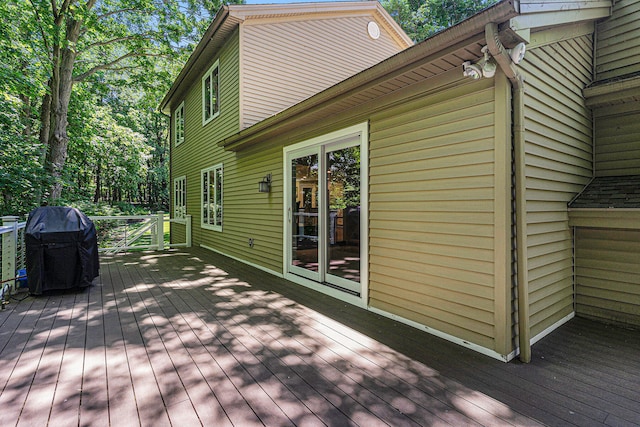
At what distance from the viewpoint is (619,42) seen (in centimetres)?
362

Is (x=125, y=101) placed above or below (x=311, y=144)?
above

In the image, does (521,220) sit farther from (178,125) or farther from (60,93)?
(178,125)

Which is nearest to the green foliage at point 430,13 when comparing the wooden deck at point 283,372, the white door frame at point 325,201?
the white door frame at point 325,201

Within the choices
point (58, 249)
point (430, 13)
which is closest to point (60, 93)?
point (58, 249)

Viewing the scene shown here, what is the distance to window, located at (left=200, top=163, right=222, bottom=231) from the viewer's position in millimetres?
8016

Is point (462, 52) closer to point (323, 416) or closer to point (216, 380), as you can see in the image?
point (323, 416)

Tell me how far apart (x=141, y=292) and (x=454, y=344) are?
3971 mm

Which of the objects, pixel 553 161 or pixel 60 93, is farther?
pixel 60 93

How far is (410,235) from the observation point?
10.6 feet

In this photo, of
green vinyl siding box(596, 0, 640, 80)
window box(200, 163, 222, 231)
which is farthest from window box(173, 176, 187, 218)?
green vinyl siding box(596, 0, 640, 80)

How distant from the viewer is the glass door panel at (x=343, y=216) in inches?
157

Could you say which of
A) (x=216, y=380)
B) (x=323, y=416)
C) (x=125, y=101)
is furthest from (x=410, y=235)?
(x=125, y=101)

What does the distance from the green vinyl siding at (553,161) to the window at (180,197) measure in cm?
1002

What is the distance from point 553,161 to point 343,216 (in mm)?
2274
